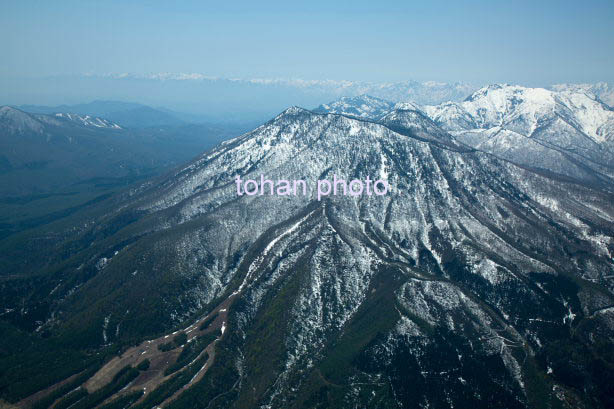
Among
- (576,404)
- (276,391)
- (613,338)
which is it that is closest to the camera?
(576,404)

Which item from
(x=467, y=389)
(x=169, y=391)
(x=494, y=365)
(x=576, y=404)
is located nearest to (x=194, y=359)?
(x=169, y=391)

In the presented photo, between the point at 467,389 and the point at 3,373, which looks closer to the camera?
the point at 467,389

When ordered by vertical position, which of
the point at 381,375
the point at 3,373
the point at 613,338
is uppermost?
the point at 613,338

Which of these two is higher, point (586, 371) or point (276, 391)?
point (586, 371)

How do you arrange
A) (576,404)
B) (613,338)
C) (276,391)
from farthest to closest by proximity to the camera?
(613,338), (276,391), (576,404)

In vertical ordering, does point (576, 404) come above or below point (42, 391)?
above

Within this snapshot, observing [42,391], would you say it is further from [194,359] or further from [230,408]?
[230,408]

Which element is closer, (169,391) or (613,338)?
(169,391)

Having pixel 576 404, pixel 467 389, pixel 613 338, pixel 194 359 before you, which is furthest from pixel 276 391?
pixel 613 338

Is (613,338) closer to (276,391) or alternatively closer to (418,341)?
(418,341)
